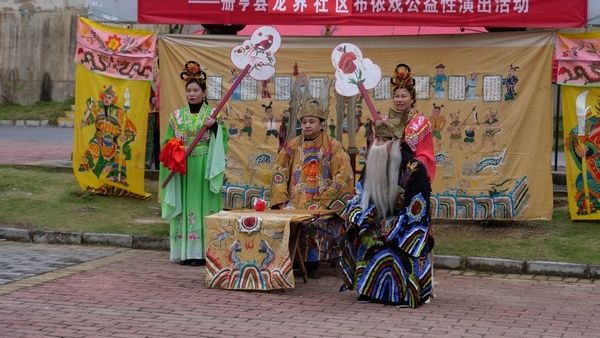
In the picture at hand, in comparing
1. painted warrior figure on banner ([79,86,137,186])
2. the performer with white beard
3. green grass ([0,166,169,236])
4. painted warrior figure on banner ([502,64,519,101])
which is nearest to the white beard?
the performer with white beard

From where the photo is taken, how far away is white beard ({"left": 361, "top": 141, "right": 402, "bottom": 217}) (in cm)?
850

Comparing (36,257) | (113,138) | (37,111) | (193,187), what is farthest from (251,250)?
(37,111)

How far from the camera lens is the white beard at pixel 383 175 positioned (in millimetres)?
8500

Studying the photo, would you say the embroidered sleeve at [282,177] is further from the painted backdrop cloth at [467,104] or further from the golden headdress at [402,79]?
the painted backdrop cloth at [467,104]

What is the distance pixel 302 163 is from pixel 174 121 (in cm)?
143

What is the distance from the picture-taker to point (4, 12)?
1120 inches

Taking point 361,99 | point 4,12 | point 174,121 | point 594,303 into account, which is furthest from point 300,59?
point 4,12

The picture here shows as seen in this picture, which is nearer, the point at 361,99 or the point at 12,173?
the point at 361,99

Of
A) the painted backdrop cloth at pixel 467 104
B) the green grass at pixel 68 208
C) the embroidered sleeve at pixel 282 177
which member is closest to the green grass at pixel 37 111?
the green grass at pixel 68 208

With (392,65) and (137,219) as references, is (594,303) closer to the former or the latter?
(392,65)

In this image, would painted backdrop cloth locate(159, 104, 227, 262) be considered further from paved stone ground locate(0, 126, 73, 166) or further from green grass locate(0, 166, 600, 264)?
paved stone ground locate(0, 126, 73, 166)

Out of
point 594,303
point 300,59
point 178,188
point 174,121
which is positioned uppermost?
point 300,59

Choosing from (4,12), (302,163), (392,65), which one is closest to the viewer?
(302,163)

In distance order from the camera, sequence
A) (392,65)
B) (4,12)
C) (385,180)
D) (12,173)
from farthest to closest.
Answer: (4,12) → (12,173) → (392,65) → (385,180)
